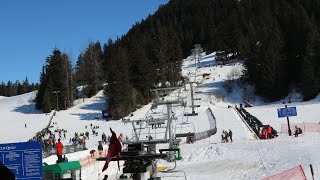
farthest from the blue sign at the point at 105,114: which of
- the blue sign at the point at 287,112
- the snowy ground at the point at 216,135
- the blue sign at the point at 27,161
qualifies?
the blue sign at the point at 27,161

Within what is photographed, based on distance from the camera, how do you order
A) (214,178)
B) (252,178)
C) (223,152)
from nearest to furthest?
(252,178) < (214,178) < (223,152)

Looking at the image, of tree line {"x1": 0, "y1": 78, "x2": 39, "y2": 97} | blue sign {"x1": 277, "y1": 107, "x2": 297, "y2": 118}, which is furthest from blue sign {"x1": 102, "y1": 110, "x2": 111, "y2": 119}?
tree line {"x1": 0, "y1": 78, "x2": 39, "y2": 97}

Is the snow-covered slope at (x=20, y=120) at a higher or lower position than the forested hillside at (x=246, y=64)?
lower

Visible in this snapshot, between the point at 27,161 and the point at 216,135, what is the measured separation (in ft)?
101

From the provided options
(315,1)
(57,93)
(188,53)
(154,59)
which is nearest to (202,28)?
(188,53)

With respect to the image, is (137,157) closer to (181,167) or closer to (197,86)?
(181,167)

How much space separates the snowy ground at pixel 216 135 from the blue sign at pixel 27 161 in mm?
1697

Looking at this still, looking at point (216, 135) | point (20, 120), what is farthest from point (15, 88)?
point (216, 135)

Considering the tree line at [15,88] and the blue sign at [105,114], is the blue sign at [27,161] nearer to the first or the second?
the blue sign at [105,114]

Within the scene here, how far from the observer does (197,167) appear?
22812mm

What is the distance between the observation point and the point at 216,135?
38312 millimetres

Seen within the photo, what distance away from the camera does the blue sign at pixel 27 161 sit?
836 cm

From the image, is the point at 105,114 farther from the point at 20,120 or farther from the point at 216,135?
the point at 216,135

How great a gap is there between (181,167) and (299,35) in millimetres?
65839
